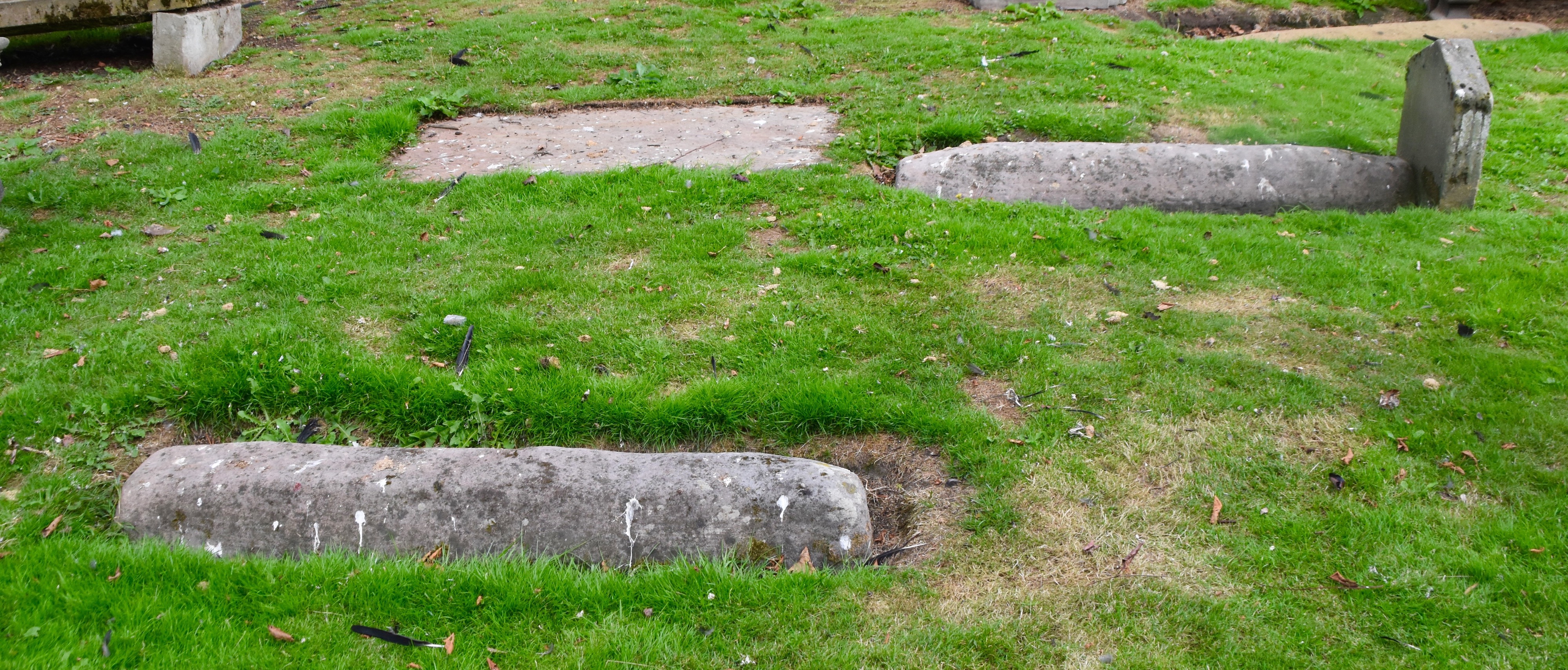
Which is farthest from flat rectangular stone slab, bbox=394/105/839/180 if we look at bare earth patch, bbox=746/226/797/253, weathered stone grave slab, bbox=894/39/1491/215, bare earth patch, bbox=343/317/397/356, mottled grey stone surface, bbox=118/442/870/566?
mottled grey stone surface, bbox=118/442/870/566

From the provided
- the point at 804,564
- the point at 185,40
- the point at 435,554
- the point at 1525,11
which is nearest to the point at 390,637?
the point at 435,554

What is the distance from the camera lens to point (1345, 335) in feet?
15.6

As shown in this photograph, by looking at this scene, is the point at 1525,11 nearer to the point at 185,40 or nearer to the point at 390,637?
the point at 390,637

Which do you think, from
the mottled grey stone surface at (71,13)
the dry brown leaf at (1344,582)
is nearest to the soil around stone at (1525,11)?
the dry brown leaf at (1344,582)

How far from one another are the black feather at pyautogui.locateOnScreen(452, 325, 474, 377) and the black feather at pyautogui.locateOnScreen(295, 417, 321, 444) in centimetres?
66

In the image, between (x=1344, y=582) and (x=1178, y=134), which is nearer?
(x=1344, y=582)

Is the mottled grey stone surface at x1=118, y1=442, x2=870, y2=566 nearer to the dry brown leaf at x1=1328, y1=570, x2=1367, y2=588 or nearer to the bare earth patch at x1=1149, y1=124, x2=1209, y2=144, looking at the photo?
the dry brown leaf at x1=1328, y1=570, x2=1367, y2=588

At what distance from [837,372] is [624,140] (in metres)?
3.95

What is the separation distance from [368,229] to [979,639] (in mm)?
4780

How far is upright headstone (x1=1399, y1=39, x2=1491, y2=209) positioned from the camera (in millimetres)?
5965

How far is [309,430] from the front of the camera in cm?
418

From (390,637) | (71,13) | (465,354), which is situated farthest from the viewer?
(71,13)

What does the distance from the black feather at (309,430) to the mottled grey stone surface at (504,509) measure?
0.55 metres

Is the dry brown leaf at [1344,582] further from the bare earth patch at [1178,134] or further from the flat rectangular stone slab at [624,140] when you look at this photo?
the bare earth patch at [1178,134]
